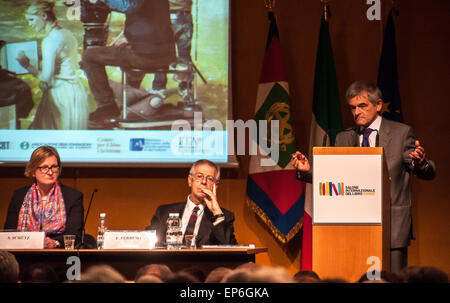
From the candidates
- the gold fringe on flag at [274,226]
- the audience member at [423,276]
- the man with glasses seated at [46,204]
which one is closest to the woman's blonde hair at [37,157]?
the man with glasses seated at [46,204]

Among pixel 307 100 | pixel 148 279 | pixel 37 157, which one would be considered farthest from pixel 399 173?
pixel 37 157

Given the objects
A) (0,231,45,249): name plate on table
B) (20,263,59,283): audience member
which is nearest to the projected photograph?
(0,231,45,249): name plate on table

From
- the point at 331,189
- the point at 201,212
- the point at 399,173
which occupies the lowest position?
the point at 201,212

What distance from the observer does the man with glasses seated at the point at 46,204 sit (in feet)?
13.2

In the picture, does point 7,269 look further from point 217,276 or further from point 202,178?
point 202,178

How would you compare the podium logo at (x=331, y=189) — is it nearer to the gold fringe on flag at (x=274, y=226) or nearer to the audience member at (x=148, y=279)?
the audience member at (x=148, y=279)

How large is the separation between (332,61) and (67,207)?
255 centimetres

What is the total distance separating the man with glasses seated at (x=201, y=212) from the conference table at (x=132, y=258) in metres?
0.45

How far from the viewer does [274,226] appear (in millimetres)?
5023

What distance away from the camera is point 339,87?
5.30 metres

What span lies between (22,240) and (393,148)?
2.40 m
